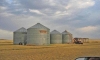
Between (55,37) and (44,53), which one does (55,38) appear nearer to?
(55,37)

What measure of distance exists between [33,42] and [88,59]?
4576 centimetres

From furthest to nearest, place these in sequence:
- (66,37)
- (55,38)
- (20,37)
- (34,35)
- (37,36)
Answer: (66,37)
(55,38)
(20,37)
(34,35)
(37,36)

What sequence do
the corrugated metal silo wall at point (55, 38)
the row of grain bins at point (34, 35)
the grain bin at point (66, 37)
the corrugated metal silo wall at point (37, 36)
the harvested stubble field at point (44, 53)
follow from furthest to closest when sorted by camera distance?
the grain bin at point (66, 37) → the corrugated metal silo wall at point (55, 38) → the row of grain bins at point (34, 35) → the corrugated metal silo wall at point (37, 36) → the harvested stubble field at point (44, 53)

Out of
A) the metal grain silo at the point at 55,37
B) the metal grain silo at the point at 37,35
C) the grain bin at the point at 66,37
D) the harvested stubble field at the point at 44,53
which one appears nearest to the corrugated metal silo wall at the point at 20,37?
the metal grain silo at the point at 37,35

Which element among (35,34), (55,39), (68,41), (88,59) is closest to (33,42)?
(35,34)

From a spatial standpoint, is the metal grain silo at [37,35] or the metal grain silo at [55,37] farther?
the metal grain silo at [55,37]

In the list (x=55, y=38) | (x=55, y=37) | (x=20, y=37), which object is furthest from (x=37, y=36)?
(x=55, y=38)

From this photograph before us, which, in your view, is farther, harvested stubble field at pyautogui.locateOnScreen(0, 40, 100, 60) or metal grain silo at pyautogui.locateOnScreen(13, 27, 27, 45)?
metal grain silo at pyautogui.locateOnScreen(13, 27, 27, 45)

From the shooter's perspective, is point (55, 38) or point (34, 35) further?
point (55, 38)

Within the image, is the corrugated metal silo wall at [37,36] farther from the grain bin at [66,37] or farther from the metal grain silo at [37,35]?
the grain bin at [66,37]

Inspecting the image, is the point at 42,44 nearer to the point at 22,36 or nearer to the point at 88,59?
the point at 22,36

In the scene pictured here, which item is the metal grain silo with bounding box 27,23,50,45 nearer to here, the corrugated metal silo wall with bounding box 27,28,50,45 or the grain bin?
the corrugated metal silo wall with bounding box 27,28,50,45

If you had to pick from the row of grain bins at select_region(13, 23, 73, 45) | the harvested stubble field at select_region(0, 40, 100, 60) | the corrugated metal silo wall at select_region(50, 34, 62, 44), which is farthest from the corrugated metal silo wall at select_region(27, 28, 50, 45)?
the corrugated metal silo wall at select_region(50, 34, 62, 44)

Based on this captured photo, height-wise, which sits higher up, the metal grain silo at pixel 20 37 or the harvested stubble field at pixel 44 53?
the metal grain silo at pixel 20 37
